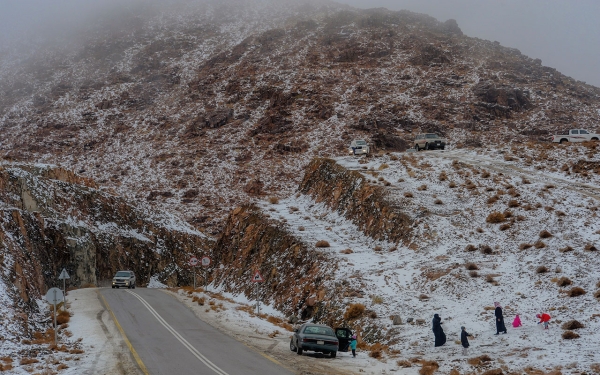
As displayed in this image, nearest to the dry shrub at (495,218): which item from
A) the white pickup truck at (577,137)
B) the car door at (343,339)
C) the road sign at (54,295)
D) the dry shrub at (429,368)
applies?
the car door at (343,339)

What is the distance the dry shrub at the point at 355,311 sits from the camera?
22156mm

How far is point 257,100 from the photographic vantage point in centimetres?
8425

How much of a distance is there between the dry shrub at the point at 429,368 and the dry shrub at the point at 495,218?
14.5 m

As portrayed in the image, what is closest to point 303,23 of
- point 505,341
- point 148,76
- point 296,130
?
point 148,76

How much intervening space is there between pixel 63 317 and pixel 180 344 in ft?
29.4

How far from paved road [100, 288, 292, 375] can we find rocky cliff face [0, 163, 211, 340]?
A: 7.68 meters

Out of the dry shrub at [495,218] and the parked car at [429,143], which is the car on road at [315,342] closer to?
the dry shrub at [495,218]

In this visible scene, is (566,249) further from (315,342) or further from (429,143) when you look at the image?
(429,143)

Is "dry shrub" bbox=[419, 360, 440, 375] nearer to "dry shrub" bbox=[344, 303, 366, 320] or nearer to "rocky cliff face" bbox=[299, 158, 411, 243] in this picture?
"dry shrub" bbox=[344, 303, 366, 320]

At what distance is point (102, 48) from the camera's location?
385 feet

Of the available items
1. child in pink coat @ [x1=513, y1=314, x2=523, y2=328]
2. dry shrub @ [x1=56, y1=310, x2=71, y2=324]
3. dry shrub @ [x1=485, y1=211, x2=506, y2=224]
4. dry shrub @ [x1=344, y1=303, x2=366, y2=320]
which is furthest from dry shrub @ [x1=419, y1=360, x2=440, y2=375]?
dry shrub @ [x1=56, y1=310, x2=71, y2=324]

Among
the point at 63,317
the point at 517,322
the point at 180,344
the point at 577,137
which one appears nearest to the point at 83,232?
the point at 63,317

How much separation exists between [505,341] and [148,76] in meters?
94.5

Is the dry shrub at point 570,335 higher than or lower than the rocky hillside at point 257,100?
lower
